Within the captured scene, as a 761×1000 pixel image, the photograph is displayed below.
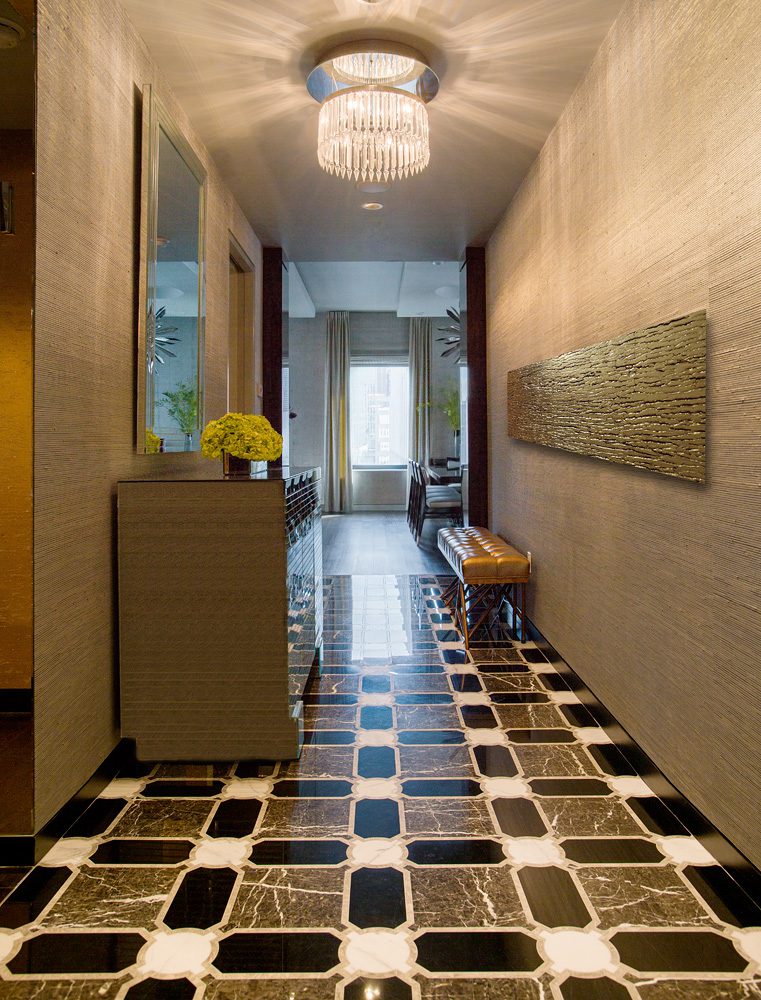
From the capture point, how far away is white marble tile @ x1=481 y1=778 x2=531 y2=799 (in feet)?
7.73

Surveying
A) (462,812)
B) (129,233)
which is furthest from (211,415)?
(462,812)

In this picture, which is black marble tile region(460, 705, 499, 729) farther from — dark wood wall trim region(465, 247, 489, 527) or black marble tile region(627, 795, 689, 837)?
dark wood wall trim region(465, 247, 489, 527)

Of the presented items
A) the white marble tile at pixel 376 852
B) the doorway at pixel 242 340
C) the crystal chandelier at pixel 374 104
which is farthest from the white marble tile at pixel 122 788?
the doorway at pixel 242 340

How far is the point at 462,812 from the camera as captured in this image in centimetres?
224

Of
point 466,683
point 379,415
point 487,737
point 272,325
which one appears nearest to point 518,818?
point 487,737

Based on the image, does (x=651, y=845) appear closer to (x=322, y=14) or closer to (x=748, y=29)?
(x=748, y=29)

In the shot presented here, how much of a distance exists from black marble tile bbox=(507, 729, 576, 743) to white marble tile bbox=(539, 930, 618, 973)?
1.15 m

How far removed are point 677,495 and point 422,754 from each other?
1.29 meters

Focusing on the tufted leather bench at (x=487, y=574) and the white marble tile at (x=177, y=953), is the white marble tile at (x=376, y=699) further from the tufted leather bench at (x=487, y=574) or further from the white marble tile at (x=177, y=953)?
the white marble tile at (x=177, y=953)

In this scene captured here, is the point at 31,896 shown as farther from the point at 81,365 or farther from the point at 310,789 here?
the point at 81,365

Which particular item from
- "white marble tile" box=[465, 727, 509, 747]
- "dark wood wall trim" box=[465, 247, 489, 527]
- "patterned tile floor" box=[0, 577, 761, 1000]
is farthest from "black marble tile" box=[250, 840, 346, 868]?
"dark wood wall trim" box=[465, 247, 489, 527]

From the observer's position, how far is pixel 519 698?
3.28 m

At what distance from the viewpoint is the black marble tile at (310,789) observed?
235cm

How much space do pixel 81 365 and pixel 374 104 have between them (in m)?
1.66
